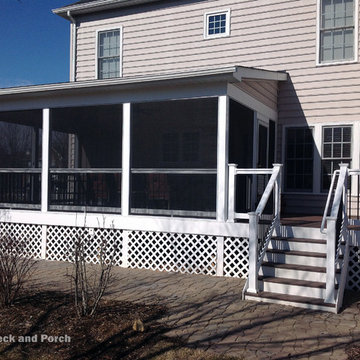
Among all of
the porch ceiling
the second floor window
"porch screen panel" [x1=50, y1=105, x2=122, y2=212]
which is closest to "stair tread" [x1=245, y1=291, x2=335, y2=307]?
the porch ceiling

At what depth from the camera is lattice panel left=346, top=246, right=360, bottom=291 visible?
674 cm

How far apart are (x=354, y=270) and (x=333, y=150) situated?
359 cm

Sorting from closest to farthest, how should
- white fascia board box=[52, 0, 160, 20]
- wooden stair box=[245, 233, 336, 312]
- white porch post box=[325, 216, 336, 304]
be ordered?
white porch post box=[325, 216, 336, 304], wooden stair box=[245, 233, 336, 312], white fascia board box=[52, 0, 160, 20]

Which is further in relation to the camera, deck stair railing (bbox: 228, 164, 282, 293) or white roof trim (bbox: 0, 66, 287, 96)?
white roof trim (bbox: 0, 66, 287, 96)

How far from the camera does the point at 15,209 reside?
9.48 metres

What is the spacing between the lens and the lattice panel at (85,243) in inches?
334

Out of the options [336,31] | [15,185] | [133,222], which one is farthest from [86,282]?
[336,31]

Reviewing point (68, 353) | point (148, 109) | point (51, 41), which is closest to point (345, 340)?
point (68, 353)

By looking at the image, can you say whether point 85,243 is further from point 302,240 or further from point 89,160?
point 89,160

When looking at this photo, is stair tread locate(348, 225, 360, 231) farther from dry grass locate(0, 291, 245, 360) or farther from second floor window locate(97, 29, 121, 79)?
second floor window locate(97, 29, 121, 79)

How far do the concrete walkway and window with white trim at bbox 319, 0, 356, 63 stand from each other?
238 inches

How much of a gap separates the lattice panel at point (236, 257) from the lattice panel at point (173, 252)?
9.6 inches

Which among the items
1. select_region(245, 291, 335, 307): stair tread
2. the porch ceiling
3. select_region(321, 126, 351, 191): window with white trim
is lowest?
select_region(245, 291, 335, 307): stair tread

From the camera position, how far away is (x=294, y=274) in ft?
20.0
